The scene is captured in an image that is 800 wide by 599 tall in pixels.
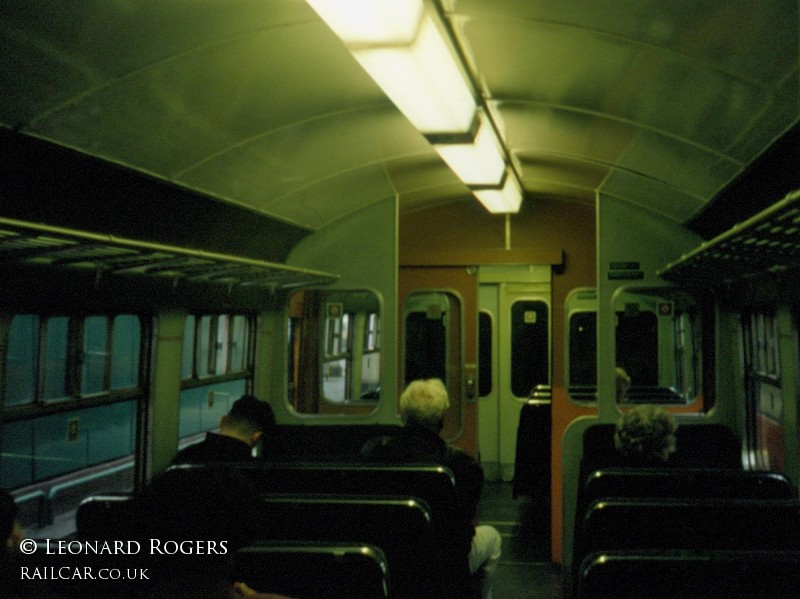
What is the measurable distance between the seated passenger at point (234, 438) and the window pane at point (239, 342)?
127cm

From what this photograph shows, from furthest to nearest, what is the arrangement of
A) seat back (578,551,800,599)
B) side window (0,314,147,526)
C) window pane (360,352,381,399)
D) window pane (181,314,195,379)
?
window pane (360,352,381,399) → window pane (181,314,195,379) → side window (0,314,147,526) → seat back (578,551,800,599)

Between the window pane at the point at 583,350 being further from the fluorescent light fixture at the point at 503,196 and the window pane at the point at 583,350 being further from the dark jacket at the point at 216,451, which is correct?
the dark jacket at the point at 216,451

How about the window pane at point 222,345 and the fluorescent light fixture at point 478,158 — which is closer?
the fluorescent light fixture at point 478,158

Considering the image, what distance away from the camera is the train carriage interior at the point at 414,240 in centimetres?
253

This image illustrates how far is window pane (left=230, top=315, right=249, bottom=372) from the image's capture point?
5.48 meters

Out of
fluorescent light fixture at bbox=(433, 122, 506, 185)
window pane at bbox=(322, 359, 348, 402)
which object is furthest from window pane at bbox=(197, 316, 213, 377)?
fluorescent light fixture at bbox=(433, 122, 506, 185)

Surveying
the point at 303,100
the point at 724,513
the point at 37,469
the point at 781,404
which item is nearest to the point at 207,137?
the point at 303,100

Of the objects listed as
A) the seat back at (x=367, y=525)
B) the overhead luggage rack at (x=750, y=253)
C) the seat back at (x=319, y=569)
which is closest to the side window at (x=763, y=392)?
the overhead luggage rack at (x=750, y=253)

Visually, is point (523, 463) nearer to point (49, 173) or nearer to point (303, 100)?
point (303, 100)

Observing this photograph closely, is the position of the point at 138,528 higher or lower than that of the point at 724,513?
higher

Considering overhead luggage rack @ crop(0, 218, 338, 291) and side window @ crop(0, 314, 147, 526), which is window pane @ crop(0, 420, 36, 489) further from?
overhead luggage rack @ crop(0, 218, 338, 291)

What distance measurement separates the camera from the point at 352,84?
11.6 feet

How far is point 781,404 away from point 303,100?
10.4 ft

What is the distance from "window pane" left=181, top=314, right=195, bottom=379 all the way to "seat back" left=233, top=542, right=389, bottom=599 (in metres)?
2.30
